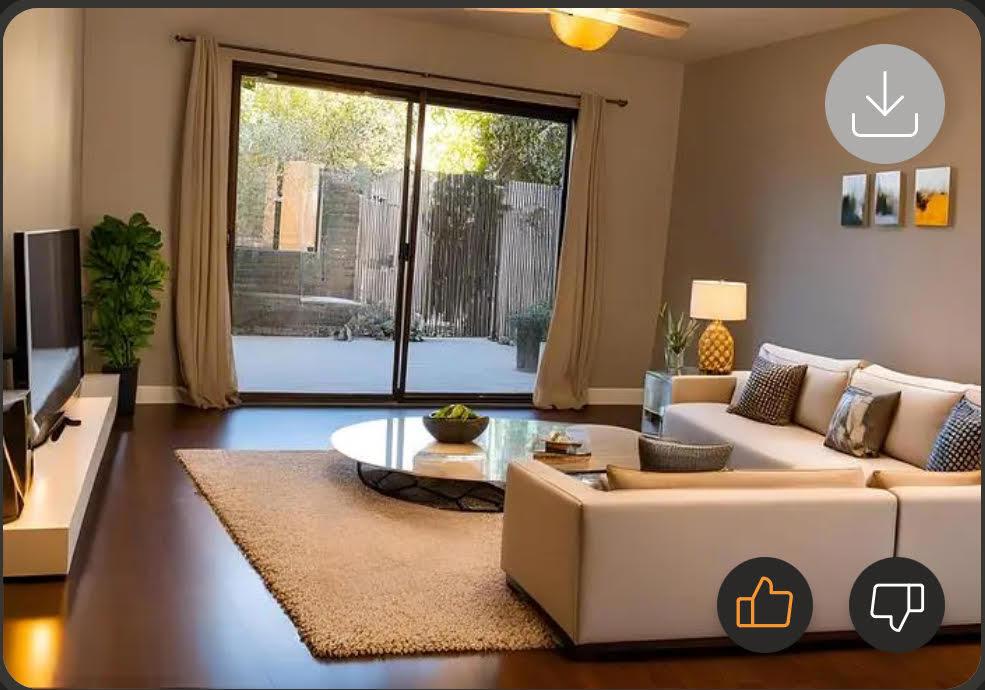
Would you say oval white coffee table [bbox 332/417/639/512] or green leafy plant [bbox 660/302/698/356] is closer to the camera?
oval white coffee table [bbox 332/417/639/512]

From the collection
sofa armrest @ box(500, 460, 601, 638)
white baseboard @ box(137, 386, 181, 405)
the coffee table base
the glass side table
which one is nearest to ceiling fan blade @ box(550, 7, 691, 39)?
sofa armrest @ box(500, 460, 601, 638)

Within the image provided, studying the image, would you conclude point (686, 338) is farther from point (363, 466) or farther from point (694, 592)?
point (694, 592)

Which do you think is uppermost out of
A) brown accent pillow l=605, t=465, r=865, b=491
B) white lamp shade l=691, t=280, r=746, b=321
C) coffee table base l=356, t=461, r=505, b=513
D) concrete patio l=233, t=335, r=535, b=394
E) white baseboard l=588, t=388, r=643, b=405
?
white lamp shade l=691, t=280, r=746, b=321

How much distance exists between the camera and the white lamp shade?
6172 millimetres

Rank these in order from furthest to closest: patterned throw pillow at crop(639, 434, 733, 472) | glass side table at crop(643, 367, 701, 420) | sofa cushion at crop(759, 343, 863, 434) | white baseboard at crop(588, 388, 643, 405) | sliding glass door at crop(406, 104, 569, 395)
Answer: white baseboard at crop(588, 388, 643, 405) < sliding glass door at crop(406, 104, 569, 395) < glass side table at crop(643, 367, 701, 420) < sofa cushion at crop(759, 343, 863, 434) < patterned throw pillow at crop(639, 434, 733, 472)

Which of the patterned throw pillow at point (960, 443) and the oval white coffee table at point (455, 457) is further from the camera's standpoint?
the oval white coffee table at point (455, 457)

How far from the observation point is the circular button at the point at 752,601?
3.10 m

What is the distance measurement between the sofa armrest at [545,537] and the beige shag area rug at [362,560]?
123 millimetres

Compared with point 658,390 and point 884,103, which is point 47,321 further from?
point 884,103

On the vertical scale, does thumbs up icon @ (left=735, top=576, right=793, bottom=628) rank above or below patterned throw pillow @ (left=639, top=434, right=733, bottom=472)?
below

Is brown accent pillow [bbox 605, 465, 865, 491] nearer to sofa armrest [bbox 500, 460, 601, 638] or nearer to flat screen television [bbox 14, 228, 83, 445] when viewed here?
sofa armrest [bbox 500, 460, 601, 638]

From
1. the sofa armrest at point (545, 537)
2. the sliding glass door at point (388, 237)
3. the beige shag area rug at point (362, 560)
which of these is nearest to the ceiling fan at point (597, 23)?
the sofa armrest at point (545, 537)

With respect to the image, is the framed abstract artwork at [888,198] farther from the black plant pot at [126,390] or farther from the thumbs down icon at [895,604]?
the black plant pot at [126,390]

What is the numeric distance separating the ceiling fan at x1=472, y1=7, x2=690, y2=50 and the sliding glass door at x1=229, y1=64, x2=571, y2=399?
9.97ft
